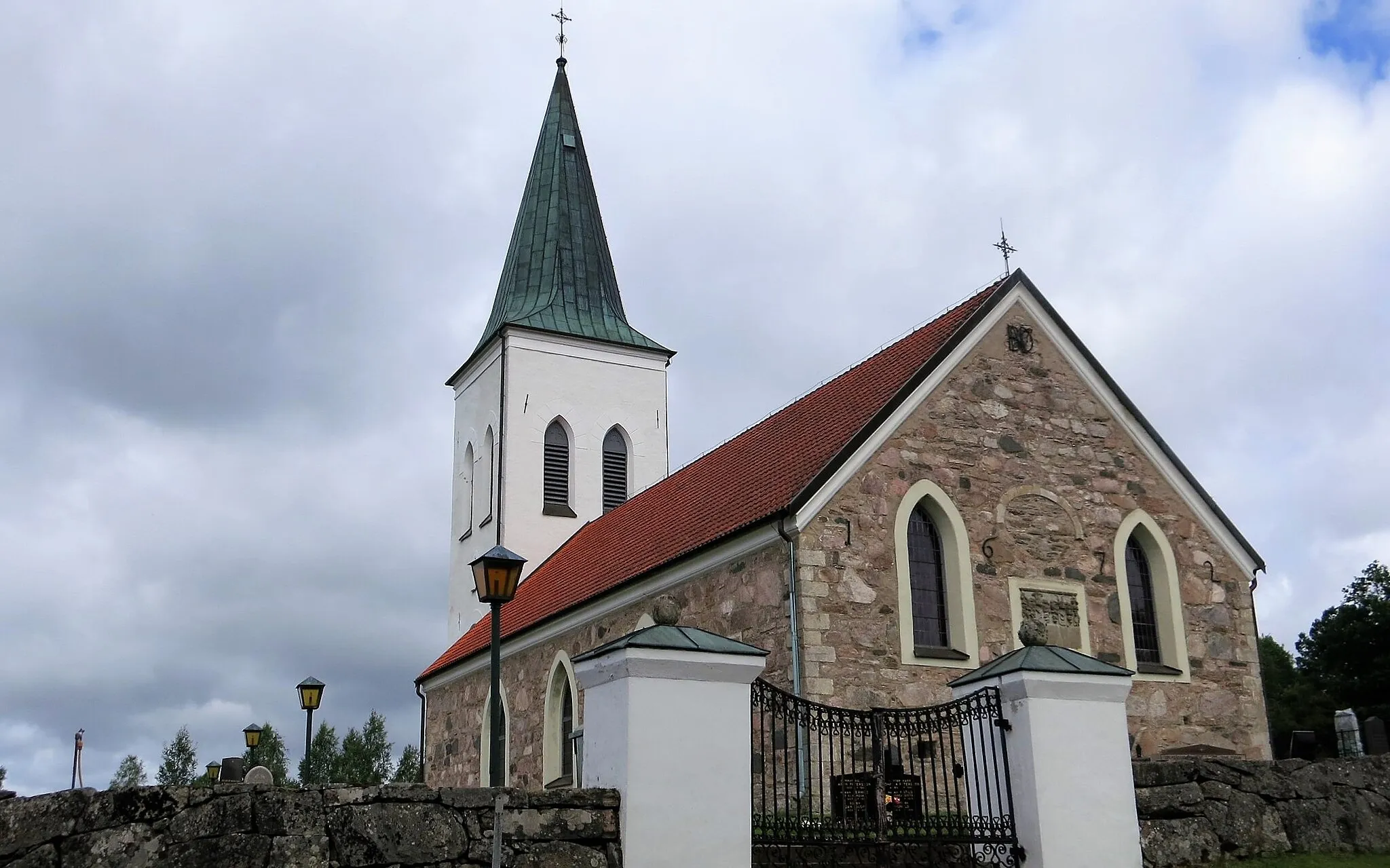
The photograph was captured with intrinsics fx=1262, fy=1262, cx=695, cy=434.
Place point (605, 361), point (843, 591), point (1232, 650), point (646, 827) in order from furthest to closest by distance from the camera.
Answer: point (605, 361) → point (1232, 650) → point (843, 591) → point (646, 827)

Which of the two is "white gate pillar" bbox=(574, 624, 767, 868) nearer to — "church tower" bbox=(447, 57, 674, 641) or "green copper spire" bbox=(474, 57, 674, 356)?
"church tower" bbox=(447, 57, 674, 641)

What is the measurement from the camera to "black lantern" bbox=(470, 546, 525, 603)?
10.5 metres

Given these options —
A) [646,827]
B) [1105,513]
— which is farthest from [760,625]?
[646,827]

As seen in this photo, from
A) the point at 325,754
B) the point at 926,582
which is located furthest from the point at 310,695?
the point at 325,754

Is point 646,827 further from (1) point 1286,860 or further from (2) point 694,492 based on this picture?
(2) point 694,492

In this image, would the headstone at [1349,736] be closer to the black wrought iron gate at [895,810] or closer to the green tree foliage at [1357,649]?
the black wrought iron gate at [895,810]

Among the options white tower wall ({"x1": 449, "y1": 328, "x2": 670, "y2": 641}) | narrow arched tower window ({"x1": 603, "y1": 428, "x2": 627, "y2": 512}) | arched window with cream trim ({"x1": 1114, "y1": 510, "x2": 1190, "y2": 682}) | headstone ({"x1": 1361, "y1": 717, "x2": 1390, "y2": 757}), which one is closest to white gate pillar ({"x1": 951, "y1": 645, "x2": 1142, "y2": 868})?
headstone ({"x1": 1361, "y1": 717, "x2": 1390, "y2": 757})

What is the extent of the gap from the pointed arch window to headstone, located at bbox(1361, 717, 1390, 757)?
19356mm

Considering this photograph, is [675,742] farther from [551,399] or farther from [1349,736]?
[551,399]

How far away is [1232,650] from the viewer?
53.0ft

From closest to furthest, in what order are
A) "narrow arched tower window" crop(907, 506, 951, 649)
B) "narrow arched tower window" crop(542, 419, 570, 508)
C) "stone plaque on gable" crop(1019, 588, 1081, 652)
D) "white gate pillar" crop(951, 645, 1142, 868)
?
"white gate pillar" crop(951, 645, 1142, 868) < "narrow arched tower window" crop(907, 506, 951, 649) < "stone plaque on gable" crop(1019, 588, 1081, 652) < "narrow arched tower window" crop(542, 419, 570, 508)

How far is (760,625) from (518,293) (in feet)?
65.8

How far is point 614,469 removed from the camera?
102ft

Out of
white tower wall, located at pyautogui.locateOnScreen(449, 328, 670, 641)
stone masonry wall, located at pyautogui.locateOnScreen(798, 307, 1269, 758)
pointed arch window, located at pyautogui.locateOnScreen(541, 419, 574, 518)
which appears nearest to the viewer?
stone masonry wall, located at pyautogui.locateOnScreen(798, 307, 1269, 758)
